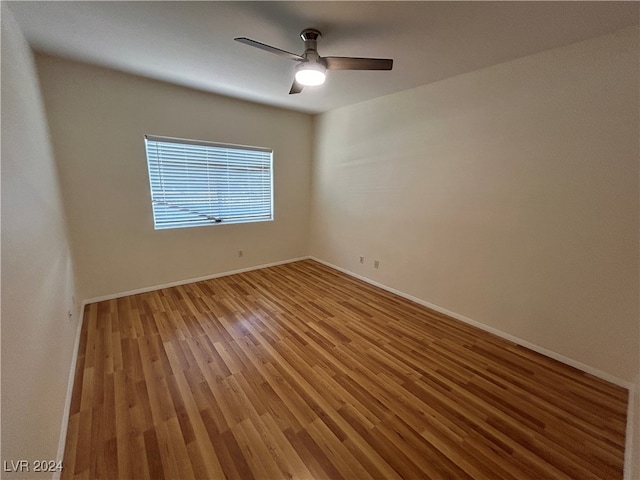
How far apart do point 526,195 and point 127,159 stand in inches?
166

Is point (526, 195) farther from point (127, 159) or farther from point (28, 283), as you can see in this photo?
point (127, 159)

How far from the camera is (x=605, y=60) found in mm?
1857

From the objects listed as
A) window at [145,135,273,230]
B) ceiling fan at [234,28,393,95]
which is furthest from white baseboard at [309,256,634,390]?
ceiling fan at [234,28,393,95]

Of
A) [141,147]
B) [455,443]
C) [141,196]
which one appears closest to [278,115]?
[141,147]

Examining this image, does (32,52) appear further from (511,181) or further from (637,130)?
(637,130)

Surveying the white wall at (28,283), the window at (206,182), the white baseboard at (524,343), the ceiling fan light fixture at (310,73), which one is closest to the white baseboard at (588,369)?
the white baseboard at (524,343)

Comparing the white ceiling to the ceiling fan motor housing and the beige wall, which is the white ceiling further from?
the beige wall

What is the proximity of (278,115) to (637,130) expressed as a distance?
3902 mm

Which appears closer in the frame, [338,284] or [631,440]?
[631,440]

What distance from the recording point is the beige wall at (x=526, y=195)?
1.89 meters

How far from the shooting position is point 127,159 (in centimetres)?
300

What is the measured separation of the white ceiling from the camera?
1644mm

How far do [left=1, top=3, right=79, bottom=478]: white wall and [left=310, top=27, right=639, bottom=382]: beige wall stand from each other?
10.7 feet

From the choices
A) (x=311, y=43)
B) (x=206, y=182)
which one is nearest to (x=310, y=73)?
(x=311, y=43)
